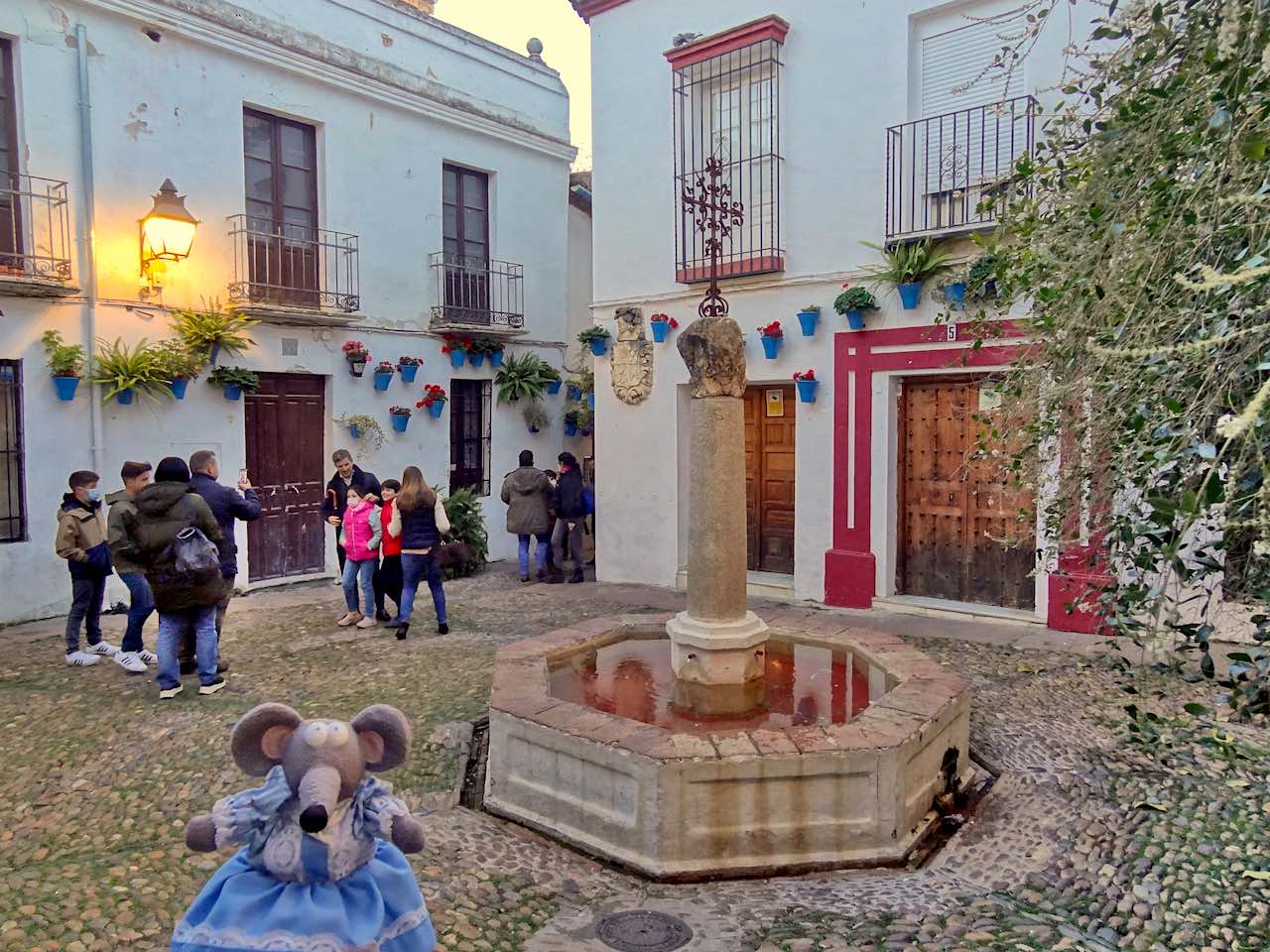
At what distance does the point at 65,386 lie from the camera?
8484 millimetres

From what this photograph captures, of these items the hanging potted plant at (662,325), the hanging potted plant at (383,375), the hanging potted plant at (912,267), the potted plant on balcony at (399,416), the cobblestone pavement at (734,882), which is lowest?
the cobblestone pavement at (734,882)

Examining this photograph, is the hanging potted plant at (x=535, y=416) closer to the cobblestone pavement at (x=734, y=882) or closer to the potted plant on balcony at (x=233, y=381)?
the potted plant on balcony at (x=233, y=381)

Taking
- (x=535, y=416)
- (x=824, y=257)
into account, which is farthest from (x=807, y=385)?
(x=535, y=416)

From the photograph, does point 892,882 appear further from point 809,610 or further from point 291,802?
point 809,610

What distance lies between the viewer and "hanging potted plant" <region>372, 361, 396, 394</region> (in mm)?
11102

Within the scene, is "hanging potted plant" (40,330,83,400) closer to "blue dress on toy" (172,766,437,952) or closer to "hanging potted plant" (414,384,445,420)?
"hanging potted plant" (414,384,445,420)

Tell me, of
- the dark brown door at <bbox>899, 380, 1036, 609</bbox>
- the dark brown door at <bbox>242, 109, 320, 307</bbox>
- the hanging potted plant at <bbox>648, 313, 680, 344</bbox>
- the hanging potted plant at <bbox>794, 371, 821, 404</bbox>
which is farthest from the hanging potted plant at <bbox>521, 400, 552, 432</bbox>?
the dark brown door at <bbox>899, 380, 1036, 609</bbox>

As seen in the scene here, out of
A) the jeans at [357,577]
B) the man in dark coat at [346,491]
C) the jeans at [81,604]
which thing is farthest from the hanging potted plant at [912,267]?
the jeans at [81,604]

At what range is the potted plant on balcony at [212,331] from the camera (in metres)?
9.33

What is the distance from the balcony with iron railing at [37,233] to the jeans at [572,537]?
225 inches

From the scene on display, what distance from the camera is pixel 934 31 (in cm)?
845

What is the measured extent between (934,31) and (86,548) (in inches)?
336

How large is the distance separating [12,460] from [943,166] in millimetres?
9010

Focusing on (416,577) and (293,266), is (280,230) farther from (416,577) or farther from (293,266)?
(416,577)
